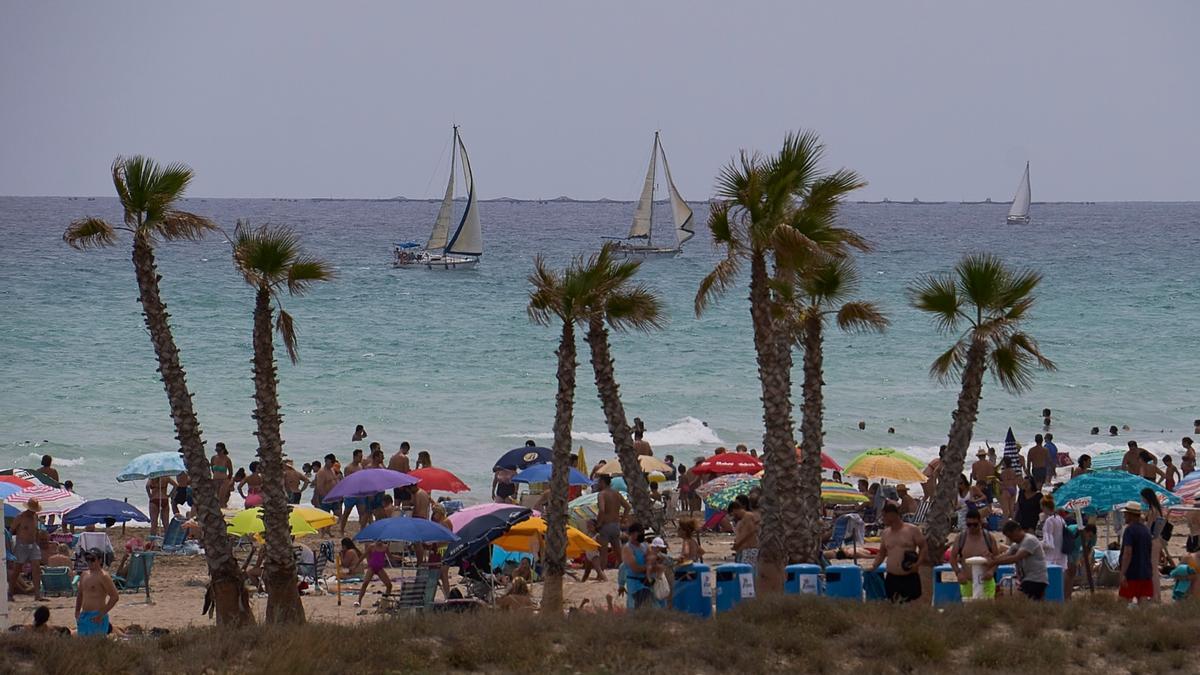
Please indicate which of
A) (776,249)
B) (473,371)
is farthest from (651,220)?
(776,249)

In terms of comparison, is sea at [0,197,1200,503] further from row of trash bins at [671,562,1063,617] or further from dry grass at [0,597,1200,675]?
row of trash bins at [671,562,1063,617]

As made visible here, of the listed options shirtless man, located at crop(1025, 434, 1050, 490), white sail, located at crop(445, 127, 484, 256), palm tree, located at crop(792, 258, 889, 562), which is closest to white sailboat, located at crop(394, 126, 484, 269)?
white sail, located at crop(445, 127, 484, 256)

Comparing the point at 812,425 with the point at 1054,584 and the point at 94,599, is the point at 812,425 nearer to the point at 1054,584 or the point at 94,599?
the point at 1054,584

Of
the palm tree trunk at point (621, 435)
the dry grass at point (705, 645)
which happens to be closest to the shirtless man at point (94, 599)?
the dry grass at point (705, 645)

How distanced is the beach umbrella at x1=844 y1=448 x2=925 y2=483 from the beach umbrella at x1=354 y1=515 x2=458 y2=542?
26.9 feet

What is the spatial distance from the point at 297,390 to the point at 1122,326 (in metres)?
35.9

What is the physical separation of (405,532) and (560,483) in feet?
6.78

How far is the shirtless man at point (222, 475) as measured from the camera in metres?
22.6

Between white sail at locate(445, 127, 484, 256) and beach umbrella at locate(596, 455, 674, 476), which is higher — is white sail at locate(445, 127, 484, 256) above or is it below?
above

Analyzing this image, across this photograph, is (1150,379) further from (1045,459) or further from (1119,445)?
(1045,459)

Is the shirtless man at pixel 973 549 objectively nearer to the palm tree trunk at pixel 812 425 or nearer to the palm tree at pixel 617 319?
the palm tree trunk at pixel 812 425

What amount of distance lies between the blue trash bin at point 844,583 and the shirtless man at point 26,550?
31.2ft

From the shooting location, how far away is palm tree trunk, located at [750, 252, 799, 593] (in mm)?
14867

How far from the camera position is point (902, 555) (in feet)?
43.7
